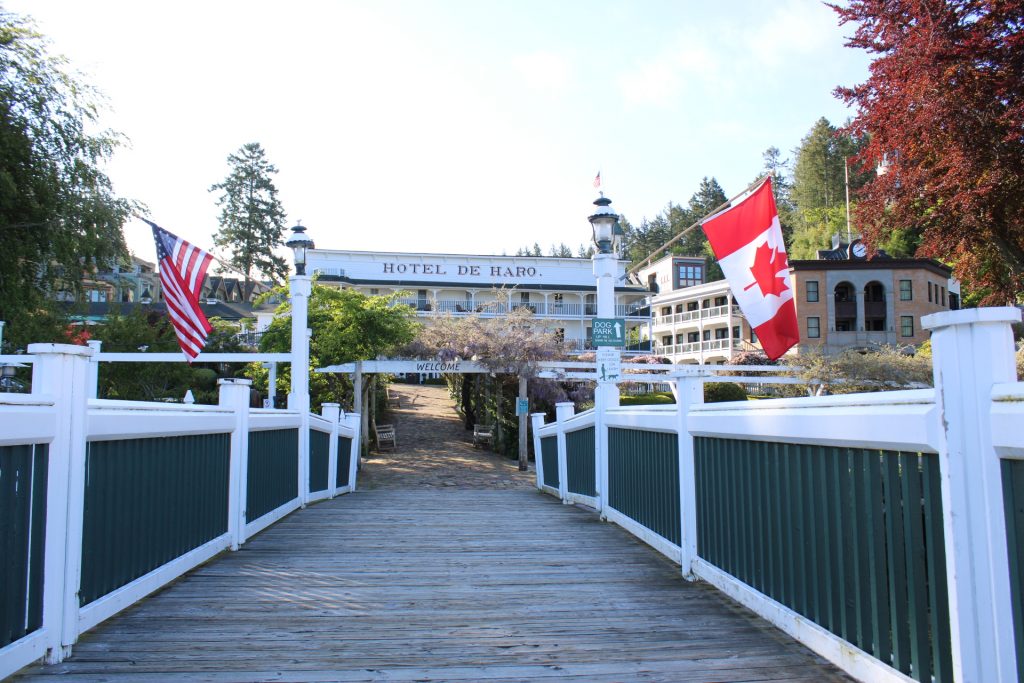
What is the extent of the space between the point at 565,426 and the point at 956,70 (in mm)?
6814

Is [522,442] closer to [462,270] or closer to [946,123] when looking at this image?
[946,123]

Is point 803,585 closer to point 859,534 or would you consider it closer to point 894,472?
point 859,534

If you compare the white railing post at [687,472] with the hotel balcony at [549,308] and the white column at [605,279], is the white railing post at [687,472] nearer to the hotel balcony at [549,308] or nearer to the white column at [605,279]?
the white column at [605,279]

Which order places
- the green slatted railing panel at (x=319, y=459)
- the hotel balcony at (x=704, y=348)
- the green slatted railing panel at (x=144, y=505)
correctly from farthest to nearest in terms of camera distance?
the hotel balcony at (x=704, y=348), the green slatted railing panel at (x=319, y=459), the green slatted railing panel at (x=144, y=505)

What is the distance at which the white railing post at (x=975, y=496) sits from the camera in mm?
2555

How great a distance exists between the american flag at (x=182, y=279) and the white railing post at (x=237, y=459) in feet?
8.98

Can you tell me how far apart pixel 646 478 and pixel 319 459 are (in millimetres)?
5948

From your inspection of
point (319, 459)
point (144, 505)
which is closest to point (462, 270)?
point (319, 459)

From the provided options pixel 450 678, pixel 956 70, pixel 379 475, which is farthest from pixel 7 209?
pixel 956 70

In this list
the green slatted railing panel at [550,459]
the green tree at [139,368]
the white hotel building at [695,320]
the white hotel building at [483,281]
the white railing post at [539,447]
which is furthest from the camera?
the white hotel building at [695,320]

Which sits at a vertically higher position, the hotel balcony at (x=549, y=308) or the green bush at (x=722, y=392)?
the hotel balcony at (x=549, y=308)

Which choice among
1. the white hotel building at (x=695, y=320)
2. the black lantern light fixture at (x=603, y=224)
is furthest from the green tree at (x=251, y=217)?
the black lantern light fixture at (x=603, y=224)

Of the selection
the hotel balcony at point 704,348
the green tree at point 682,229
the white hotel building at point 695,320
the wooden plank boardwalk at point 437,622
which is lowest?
the wooden plank boardwalk at point 437,622

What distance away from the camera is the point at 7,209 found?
40.9 feet
